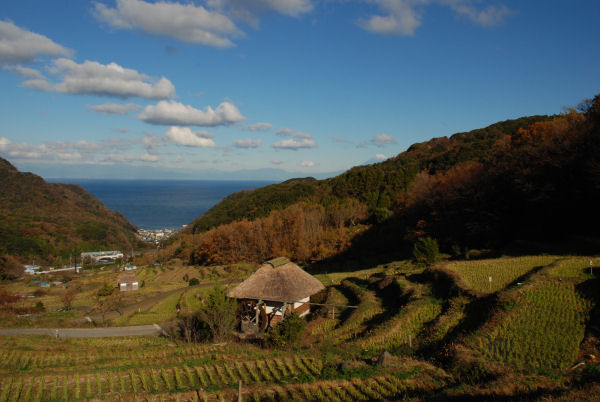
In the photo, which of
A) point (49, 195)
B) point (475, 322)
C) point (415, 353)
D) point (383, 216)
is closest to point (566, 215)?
point (475, 322)

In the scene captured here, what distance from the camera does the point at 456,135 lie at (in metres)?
103

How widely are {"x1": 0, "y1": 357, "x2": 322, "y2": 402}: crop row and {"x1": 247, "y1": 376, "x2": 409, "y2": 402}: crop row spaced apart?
41.2 inches

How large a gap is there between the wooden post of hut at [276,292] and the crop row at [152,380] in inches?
281

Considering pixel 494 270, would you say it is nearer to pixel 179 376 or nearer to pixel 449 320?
pixel 449 320

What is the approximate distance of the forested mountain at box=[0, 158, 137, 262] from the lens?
80125 millimetres

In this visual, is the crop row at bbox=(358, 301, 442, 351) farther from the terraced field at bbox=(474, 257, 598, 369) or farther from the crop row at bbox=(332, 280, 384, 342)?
the terraced field at bbox=(474, 257, 598, 369)

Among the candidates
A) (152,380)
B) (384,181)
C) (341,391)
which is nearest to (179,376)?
(152,380)

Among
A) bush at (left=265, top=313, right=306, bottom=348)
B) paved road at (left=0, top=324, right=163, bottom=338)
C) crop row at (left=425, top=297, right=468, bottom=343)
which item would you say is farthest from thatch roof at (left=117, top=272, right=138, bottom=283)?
crop row at (left=425, top=297, right=468, bottom=343)

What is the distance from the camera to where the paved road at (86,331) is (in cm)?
2256

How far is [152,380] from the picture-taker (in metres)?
11.1

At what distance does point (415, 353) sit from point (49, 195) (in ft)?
472

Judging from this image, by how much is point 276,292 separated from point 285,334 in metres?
5.06

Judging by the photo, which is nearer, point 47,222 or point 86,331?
point 86,331

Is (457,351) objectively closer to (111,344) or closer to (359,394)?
(359,394)
